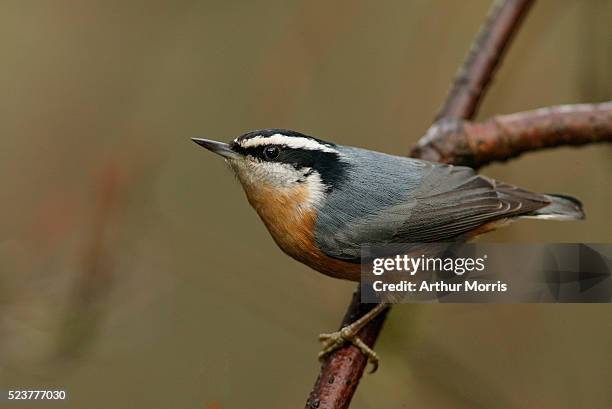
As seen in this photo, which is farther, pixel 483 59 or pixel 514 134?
pixel 483 59

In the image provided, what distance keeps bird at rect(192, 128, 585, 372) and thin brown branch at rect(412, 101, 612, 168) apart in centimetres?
22

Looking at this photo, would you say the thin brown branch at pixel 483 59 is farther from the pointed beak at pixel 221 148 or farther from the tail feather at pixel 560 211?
the pointed beak at pixel 221 148

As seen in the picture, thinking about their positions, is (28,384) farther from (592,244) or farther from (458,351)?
(592,244)

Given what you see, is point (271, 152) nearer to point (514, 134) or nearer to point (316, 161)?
point (316, 161)

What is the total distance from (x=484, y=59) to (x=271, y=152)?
2.79ft

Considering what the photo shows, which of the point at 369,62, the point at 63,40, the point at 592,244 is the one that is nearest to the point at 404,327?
the point at 592,244

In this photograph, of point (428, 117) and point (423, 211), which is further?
point (428, 117)

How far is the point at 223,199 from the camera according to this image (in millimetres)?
2477

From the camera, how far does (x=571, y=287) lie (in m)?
1.90

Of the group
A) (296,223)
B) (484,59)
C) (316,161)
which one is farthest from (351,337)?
(484,59)

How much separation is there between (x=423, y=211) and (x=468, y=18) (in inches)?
50.3

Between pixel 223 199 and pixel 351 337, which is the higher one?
pixel 223 199

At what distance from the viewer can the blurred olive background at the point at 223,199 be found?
1922mm

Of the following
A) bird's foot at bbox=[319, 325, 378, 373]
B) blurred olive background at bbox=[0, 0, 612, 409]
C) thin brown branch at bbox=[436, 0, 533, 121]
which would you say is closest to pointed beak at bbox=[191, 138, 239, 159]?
blurred olive background at bbox=[0, 0, 612, 409]
